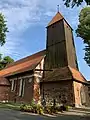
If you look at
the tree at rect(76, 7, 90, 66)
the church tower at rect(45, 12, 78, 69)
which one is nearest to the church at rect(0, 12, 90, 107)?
the church tower at rect(45, 12, 78, 69)

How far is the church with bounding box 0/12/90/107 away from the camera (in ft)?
94.0

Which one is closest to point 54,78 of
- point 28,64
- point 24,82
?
point 24,82

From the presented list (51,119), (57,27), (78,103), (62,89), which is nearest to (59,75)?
(62,89)

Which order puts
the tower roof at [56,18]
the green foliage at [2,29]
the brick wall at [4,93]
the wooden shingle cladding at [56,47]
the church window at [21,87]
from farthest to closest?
the tower roof at [56,18] < the brick wall at [4,93] < the church window at [21,87] < the wooden shingle cladding at [56,47] < the green foliage at [2,29]

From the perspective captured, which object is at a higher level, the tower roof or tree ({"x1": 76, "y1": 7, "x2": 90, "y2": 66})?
the tower roof

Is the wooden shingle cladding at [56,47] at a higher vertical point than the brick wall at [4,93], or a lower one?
higher

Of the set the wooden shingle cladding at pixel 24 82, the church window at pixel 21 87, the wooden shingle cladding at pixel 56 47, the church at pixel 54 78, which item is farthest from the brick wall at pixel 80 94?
the church window at pixel 21 87

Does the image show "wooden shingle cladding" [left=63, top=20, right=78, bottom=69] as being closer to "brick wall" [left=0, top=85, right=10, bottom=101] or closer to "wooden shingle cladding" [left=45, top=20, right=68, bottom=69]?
"wooden shingle cladding" [left=45, top=20, right=68, bottom=69]

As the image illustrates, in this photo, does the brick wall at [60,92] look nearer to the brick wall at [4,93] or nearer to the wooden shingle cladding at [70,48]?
the wooden shingle cladding at [70,48]

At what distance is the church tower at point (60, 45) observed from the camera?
32.5 meters

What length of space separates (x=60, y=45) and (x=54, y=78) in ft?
20.8

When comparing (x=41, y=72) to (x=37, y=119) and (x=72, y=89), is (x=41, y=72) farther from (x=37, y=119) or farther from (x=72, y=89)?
(x=37, y=119)

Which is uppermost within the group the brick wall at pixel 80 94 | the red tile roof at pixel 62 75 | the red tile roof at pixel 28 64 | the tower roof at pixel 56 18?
the tower roof at pixel 56 18

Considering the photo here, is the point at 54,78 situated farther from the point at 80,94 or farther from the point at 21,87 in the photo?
the point at 21,87
